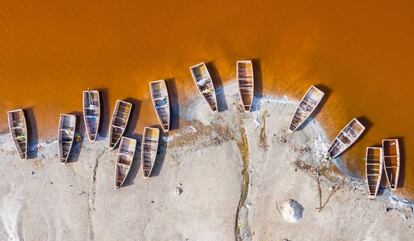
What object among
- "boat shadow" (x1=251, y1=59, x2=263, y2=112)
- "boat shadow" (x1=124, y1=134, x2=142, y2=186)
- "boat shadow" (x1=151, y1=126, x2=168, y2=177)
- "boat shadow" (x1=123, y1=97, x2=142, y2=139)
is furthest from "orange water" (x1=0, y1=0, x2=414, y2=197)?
"boat shadow" (x1=124, y1=134, x2=142, y2=186)

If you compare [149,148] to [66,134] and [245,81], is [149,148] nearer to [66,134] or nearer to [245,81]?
[66,134]

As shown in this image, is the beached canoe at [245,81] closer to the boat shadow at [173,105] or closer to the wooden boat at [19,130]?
the boat shadow at [173,105]

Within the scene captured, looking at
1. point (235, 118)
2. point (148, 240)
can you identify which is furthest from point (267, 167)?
point (148, 240)

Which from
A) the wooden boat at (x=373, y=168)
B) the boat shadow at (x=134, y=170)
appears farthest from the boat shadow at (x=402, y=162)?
the boat shadow at (x=134, y=170)

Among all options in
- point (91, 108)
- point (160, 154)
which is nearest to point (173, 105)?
point (160, 154)

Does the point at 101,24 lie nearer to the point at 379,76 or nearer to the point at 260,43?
the point at 260,43

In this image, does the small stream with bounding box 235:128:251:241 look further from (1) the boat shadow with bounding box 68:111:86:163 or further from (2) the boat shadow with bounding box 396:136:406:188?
(1) the boat shadow with bounding box 68:111:86:163
